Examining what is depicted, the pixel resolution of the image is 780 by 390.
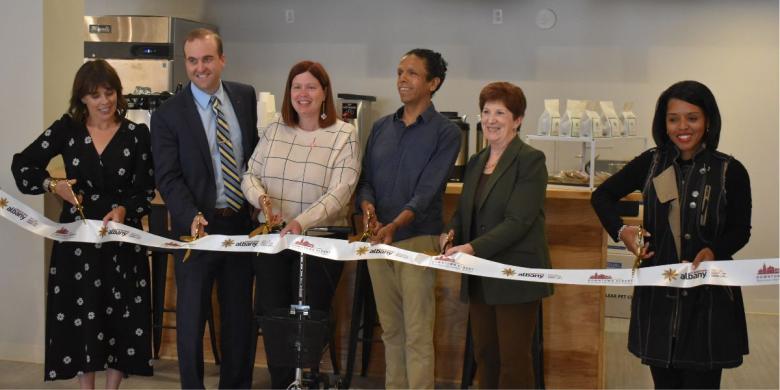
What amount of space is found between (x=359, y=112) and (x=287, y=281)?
9.44 feet

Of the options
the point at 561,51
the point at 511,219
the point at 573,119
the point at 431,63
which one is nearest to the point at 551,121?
the point at 573,119

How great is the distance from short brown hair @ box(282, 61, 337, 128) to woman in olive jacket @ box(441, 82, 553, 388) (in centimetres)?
72

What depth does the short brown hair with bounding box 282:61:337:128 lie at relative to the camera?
391cm

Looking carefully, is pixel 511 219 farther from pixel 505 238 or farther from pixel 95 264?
pixel 95 264

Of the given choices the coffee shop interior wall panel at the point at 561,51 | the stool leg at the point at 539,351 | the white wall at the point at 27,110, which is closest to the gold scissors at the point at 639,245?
the stool leg at the point at 539,351

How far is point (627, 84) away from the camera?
7324mm

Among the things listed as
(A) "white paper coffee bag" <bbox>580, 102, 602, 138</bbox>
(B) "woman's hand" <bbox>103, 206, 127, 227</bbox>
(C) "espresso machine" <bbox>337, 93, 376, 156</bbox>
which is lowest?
(B) "woman's hand" <bbox>103, 206, 127, 227</bbox>

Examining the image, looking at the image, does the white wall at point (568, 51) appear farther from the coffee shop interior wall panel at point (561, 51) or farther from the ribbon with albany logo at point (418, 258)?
the ribbon with albany logo at point (418, 258)

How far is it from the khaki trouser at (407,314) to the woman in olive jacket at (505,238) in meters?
0.38

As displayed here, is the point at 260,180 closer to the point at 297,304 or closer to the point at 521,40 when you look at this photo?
the point at 297,304

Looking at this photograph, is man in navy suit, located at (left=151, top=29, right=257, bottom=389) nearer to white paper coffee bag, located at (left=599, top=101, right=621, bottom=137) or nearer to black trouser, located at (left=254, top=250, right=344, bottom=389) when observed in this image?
black trouser, located at (left=254, top=250, right=344, bottom=389)

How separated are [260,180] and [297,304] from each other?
0.56 metres

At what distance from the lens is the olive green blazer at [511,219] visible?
354cm

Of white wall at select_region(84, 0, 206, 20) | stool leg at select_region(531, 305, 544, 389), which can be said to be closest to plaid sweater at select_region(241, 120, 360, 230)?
stool leg at select_region(531, 305, 544, 389)
